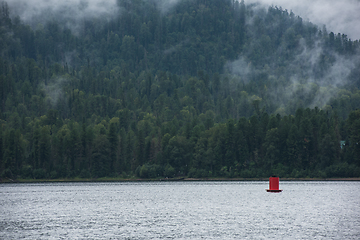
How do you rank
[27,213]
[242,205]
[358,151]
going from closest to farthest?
[27,213]
[242,205]
[358,151]

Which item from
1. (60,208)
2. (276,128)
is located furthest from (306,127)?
(60,208)

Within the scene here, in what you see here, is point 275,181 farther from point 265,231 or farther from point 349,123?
point 349,123

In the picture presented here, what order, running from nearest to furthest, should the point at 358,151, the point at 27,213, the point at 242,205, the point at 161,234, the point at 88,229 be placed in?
1. the point at 161,234
2. the point at 88,229
3. the point at 27,213
4. the point at 242,205
5. the point at 358,151

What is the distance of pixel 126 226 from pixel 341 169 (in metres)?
137

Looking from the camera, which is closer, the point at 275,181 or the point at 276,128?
the point at 275,181

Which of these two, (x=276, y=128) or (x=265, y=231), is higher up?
(x=276, y=128)

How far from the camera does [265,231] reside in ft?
212

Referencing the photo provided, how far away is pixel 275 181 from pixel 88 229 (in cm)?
2778

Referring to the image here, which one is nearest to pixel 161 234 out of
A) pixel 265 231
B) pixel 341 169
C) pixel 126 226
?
pixel 126 226

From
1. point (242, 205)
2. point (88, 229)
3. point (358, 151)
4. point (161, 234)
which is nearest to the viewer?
point (161, 234)

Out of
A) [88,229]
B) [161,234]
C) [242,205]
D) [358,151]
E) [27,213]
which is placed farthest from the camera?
[358,151]

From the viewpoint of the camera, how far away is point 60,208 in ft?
329

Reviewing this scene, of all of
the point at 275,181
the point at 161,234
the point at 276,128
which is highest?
the point at 276,128

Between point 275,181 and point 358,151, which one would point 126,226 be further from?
point 358,151
